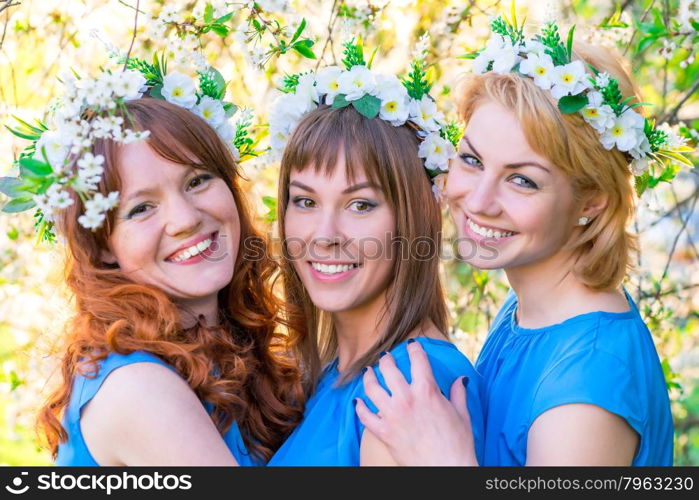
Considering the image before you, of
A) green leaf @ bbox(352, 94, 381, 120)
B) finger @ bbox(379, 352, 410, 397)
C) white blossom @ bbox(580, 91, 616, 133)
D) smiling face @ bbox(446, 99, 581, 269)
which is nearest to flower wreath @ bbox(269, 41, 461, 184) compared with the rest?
green leaf @ bbox(352, 94, 381, 120)

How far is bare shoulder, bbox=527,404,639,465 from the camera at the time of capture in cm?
213

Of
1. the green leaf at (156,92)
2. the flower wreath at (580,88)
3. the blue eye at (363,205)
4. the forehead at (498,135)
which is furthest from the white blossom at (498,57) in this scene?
the green leaf at (156,92)

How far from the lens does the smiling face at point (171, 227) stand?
2.40 m

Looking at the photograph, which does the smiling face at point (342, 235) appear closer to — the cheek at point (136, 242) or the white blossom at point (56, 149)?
the cheek at point (136, 242)

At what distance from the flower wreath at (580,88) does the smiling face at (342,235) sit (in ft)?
1.92

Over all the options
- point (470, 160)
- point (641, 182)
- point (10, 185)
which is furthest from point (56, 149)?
point (641, 182)

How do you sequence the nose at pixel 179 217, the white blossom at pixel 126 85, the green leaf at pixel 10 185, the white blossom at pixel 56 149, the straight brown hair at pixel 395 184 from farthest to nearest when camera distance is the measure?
the straight brown hair at pixel 395 184 → the nose at pixel 179 217 → the green leaf at pixel 10 185 → the white blossom at pixel 56 149 → the white blossom at pixel 126 85

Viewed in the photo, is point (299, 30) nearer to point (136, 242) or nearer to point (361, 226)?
point (361, 226)

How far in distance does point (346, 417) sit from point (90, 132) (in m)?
1.09

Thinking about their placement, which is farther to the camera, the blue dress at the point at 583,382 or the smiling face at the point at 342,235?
the smiling face at the point at 342,235

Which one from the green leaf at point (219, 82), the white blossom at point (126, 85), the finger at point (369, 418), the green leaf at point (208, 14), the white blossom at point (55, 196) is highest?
the green leaf at point (208, 14)

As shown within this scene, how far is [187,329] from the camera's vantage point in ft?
8.64
